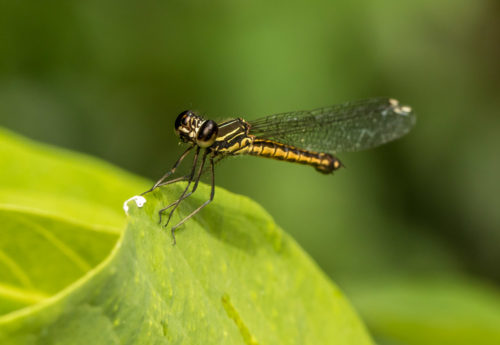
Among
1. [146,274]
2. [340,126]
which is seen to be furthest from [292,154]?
[146,274]

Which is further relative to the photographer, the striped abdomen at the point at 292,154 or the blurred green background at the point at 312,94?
the blurred green background at the point at 312,94

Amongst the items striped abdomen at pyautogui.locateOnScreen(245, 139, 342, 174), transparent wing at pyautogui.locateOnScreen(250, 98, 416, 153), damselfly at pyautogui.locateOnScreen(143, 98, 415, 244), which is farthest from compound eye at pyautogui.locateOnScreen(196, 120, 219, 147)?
transparent wing at pyautogui.locateOnScreen(250, 98, 416, 153)

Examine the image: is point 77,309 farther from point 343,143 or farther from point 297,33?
point 297,33

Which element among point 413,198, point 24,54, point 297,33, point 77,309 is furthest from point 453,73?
point 77,309

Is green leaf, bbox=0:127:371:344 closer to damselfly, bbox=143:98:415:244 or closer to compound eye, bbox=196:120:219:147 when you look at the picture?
damselfly, bbox=143:98:415:244

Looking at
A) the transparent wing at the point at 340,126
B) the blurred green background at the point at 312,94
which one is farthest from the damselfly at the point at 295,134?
the blurred green background at the point at 312,94

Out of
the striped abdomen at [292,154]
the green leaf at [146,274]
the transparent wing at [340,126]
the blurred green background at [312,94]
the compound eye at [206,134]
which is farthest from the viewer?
the blurred green background at [312,94]

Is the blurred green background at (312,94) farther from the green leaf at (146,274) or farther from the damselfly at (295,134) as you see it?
the green leaf at (146,274)
